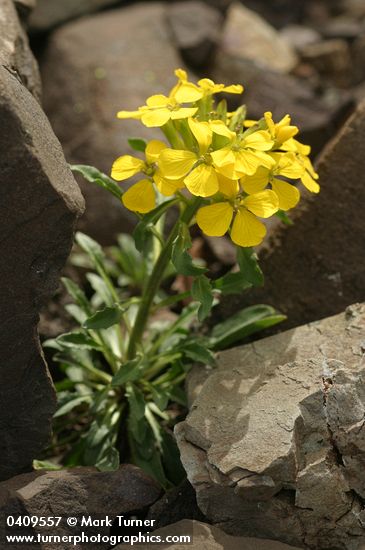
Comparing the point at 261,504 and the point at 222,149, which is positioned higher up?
the point at 222,149

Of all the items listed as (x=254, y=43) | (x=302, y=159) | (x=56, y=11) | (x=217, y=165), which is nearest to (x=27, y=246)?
(x=217, y=165)

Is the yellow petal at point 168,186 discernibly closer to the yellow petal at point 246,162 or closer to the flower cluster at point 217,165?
the flower cluster at point 217,165

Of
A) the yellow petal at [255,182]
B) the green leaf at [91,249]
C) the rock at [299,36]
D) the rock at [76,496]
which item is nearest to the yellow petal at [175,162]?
the yellow petal at [255,182]

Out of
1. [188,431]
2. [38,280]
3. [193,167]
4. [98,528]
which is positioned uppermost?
[193,167]

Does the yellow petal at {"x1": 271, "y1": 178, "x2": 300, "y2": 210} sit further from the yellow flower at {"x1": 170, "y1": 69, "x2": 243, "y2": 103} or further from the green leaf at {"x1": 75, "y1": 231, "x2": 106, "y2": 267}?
the green leaf at {"x1": 75, "y1": 231, "x2": 106, "y2": 267}

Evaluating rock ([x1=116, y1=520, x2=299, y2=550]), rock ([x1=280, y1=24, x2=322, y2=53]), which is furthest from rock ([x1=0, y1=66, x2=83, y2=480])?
rock ([x1=280, y1=24, x2=322, y2=53])

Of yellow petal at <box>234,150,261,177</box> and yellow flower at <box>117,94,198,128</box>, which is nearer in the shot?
yellow petal at <box>234,150,261,177</box>

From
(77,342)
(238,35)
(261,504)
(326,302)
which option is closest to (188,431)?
(261,504)

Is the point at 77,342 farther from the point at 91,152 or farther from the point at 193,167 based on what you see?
the point at 91,152
